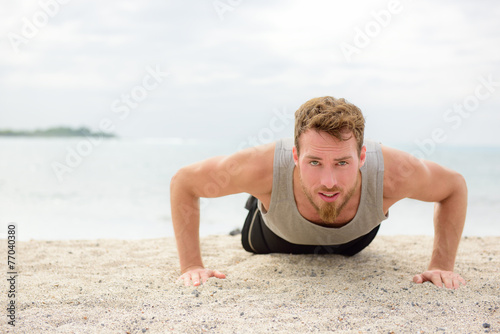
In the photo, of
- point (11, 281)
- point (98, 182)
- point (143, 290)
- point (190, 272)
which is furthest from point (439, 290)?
point (98, 182)

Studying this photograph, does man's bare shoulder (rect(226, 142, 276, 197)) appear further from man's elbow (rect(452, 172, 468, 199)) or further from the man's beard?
man's elbow (rect(452, 172, 468, 199))

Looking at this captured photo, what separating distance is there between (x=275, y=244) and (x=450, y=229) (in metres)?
1.43

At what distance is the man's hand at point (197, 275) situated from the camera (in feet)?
9.16

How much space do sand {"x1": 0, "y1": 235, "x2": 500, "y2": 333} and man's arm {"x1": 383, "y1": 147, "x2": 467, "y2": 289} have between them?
7.0 inches

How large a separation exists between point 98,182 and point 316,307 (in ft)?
37.4

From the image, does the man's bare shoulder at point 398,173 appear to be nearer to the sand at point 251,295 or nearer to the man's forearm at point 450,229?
the man's forearm at point 450,229

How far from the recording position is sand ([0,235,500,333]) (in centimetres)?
208

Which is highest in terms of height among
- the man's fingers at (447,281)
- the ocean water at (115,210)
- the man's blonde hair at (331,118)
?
the man's blonde hair at (331,118)

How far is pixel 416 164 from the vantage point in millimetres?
2859

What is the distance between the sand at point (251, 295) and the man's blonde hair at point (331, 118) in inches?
38.1

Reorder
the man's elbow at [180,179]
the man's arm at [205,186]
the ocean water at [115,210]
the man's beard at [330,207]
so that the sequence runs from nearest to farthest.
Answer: the man's beard at [330,207], the man's arm at [205,186], the man's elbow at [180,179], the ocean water at [115,210]

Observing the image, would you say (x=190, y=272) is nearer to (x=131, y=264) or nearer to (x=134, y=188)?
(x=131, y=264)

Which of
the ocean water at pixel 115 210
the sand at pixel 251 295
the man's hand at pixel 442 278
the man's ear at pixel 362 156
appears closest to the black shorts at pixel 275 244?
the sand at pixel 251 295

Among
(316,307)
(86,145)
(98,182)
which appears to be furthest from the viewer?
(98,182)
